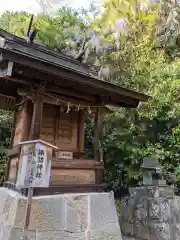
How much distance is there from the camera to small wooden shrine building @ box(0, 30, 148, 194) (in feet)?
12.7

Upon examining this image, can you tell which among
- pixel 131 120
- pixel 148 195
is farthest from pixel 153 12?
pixel 148 195

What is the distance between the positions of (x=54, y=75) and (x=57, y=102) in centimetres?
86

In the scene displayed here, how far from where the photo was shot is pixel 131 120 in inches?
300

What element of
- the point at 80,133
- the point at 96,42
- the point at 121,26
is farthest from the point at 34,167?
the point at 96,42

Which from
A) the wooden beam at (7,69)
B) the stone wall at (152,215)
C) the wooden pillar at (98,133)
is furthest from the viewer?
the stone wall at (152,215)

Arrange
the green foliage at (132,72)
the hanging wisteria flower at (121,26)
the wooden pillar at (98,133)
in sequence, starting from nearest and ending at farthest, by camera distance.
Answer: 1. the wooden pillar at (98,133)
2. the green foliage at (132,72)
3. the hanging wisteria flower at (121,26)

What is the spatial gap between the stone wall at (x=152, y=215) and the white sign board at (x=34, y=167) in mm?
3330

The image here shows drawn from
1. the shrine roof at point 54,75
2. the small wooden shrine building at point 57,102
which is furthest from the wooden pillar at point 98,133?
the shrine roof at point 54,75

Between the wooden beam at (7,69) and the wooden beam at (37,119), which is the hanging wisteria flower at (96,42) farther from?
the wooden beam at (7,69)

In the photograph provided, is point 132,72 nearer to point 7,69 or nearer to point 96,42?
point 96,42

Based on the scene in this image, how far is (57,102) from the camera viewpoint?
4684 millimetres

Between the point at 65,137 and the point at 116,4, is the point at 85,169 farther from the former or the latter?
the point at 116,4

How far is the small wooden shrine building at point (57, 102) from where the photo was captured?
3867 mm

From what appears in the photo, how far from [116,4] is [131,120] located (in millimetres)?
9968
